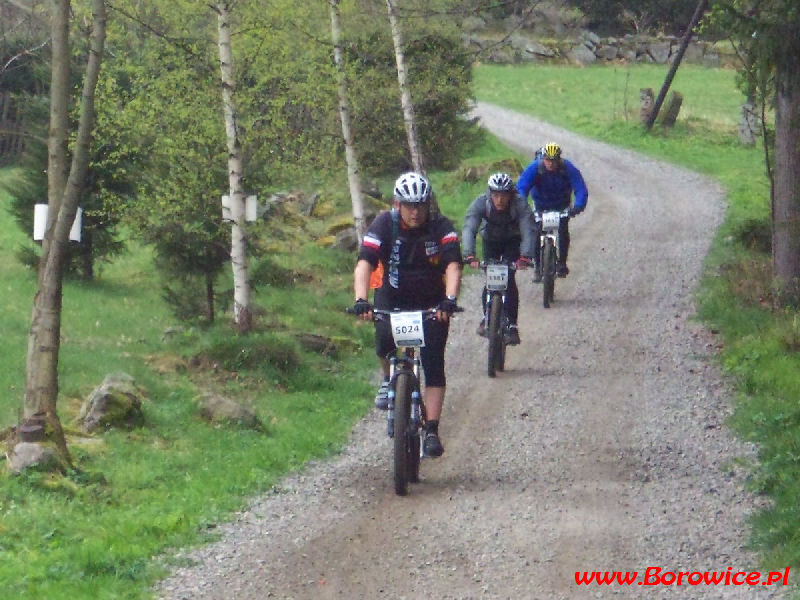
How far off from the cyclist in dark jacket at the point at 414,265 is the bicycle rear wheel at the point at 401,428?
0.21 metres

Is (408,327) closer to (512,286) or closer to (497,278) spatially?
(497,278)

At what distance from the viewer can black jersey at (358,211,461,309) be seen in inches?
349

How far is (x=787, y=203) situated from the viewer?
15.0 m

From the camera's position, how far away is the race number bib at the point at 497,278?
12547mm

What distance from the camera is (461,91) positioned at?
87.7 ft

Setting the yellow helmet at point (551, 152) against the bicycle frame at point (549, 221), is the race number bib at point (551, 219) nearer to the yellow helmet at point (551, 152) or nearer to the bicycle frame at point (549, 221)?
the bicycle frame at point (549, 221)

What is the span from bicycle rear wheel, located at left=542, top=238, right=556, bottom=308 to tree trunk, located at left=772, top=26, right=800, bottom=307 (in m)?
2.69

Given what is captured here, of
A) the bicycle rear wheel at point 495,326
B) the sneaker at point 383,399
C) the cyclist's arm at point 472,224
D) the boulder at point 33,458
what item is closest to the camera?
the sneaker at point 383,399

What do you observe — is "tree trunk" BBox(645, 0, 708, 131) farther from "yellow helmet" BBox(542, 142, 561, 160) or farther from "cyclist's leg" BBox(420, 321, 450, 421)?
"cyclist's leg" BBox(420, 321, 450, 421)

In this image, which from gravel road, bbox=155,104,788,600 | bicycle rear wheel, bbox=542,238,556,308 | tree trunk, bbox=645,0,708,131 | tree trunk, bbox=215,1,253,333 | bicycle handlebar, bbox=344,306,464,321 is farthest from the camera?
tree trunk, bbox=645,0,708,131

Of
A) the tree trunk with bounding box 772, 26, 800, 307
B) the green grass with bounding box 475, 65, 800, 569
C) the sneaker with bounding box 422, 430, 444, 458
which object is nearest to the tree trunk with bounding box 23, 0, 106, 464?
the sneaker with bounding box 422, 430, 444, 458

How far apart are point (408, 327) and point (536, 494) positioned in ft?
4.90

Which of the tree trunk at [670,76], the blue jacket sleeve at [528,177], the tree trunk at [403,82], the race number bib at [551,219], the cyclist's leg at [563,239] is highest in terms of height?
the tree trunk at [670,76]

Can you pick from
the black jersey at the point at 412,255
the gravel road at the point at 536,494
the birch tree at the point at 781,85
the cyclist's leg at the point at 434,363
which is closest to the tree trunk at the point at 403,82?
the gravel road at the point at 536,494
